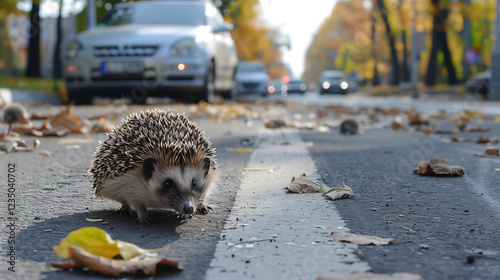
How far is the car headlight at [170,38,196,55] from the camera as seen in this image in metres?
13.8

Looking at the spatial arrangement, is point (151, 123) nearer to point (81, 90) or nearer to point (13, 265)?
point (13, 265)

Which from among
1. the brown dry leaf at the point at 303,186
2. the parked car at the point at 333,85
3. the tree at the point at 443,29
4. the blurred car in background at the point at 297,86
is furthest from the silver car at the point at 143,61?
the blurred car in background at the point at 297,86

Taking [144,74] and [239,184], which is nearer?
[239,184]

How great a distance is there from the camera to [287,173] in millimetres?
5219

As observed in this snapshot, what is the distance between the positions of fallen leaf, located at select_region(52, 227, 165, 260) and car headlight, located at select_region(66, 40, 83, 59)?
11730 mm

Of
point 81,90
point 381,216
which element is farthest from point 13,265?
point 81,90

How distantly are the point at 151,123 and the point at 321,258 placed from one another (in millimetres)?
1550

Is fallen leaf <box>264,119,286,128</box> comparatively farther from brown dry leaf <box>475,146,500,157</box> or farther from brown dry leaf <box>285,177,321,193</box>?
brown dry leaf <box>285,177,321,193</box>

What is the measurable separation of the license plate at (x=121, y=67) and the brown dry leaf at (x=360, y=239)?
430 inches

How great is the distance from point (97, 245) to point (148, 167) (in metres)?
1.04

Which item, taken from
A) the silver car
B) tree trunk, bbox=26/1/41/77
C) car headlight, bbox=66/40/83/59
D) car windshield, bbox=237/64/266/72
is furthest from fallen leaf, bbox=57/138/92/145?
car windshield, bbox=237/64/266/72

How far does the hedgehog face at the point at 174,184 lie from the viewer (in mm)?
3709

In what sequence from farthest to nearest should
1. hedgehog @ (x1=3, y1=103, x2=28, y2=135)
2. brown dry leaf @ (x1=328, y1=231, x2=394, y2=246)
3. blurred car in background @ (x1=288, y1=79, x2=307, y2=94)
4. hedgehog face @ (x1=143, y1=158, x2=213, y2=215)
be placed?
blurred car in background @ (x1=288, y1=79, x2=307, y2=94), hedgehog @ (x1=3, y1=103, x2=28, y2=135), hedgehog face @ (x1=143, y1=158, x2=213, y2=215), brown dry leaf @ (x1=328, y1=231, x2=394, y2=246)

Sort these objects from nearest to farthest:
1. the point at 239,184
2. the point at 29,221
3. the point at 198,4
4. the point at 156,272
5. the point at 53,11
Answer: the point at 156,272 → the point at 29,221 → the point at 239,184 → the point at 198,4 → the point at 53,11
